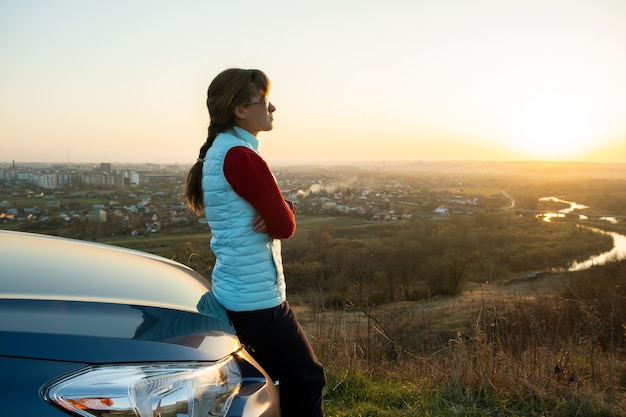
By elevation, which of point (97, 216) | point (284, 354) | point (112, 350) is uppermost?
point (112, 350)

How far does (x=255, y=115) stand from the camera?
214cm

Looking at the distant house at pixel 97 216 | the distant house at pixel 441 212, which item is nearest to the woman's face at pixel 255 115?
the distant house at pixel 97 216

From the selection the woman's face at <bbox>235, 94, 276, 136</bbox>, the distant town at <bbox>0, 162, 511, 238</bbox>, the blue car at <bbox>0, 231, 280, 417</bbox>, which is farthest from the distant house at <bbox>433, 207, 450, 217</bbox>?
the blue car at <bbox>0, 231, 280, 417</bbox>

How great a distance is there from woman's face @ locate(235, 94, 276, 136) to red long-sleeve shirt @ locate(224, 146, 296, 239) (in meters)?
0.26

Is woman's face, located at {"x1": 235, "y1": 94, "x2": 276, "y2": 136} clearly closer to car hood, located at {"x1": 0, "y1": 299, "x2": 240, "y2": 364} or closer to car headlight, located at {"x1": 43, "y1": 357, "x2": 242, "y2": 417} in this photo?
car hood, located at {"x1": 0, "y1": 299, "x2": 240, "y2": 364}

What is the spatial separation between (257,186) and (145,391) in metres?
0.84

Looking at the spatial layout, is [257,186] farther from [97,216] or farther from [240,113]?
[97,216]

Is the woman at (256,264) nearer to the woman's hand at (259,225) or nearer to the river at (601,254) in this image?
the woman's hand at (259,225)

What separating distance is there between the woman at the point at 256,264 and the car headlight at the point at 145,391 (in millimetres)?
436

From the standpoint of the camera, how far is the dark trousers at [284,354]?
6.27 ft

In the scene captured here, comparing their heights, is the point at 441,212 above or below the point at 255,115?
below

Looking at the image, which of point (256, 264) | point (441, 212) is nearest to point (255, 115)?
point (256, 264)

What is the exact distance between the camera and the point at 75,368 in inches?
47.8

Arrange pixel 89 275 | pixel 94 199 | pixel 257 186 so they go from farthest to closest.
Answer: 1. pixel 94 199
2. pixel 257 186
3. pixel 89 275
